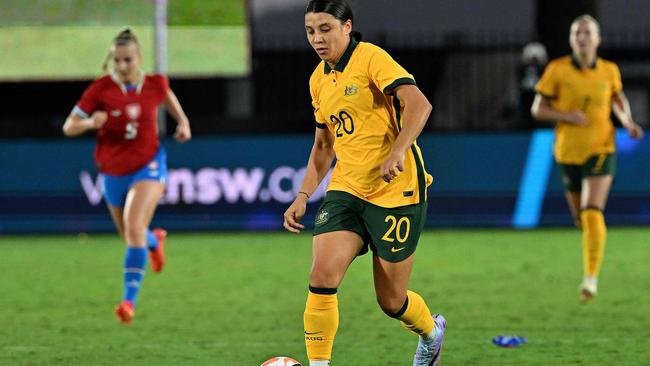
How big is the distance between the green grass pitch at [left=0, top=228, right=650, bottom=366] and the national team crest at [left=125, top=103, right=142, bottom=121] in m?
1.54

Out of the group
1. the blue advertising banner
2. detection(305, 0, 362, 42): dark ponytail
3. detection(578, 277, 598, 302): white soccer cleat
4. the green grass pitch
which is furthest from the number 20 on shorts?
the blue advertising banner

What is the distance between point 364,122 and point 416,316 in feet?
3.51

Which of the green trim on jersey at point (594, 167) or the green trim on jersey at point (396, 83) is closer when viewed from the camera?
the green trim on jersey at point (396, 83)

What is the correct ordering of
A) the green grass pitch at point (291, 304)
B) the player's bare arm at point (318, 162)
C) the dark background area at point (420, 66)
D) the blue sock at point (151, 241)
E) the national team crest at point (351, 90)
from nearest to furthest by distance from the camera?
the national team crest at point (351, 90)
the player's bare arm at point (318, 162)
the green grass pitch at point (291, 304)
the blue sock at point (151, 241)
the dark background area at point (420, 66)

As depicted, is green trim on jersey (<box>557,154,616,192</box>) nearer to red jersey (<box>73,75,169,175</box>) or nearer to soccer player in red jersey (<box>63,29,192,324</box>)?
soccer player in red jersey (<box>63,29,192,324</box>)

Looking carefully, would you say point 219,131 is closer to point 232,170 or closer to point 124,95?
point 232,170

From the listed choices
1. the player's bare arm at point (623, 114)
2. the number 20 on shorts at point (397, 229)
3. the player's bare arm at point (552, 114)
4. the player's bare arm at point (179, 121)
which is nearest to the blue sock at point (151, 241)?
the player's bare arm at point (179, 121)

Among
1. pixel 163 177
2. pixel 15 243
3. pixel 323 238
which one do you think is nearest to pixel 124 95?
pixel 163 177

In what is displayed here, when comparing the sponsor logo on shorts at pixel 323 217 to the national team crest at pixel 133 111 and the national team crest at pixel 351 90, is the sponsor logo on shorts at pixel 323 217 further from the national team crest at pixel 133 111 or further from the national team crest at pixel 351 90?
the national team crest at pixel 133 111

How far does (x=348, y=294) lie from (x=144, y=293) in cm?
182

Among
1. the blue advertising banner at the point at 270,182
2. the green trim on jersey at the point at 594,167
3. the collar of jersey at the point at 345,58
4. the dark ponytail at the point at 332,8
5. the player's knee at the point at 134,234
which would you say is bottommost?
the blue advertising banner at the point at 270,182

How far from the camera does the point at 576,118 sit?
1165 centimetres

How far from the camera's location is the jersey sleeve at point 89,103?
1069 cm

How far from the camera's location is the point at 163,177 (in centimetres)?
1095
